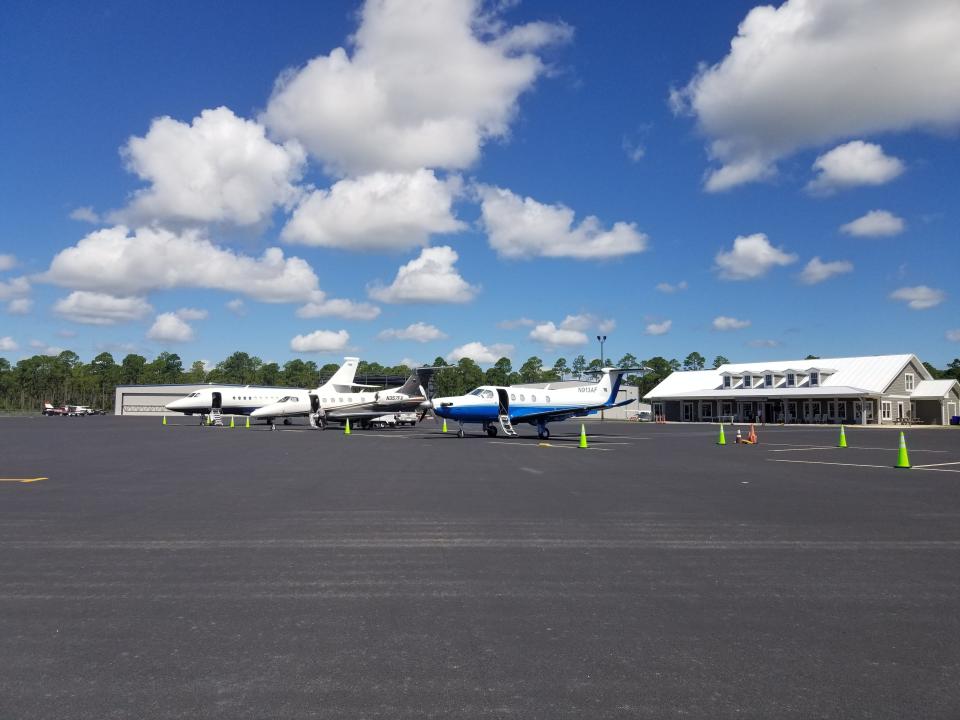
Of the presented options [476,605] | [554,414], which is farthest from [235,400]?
[476,605]

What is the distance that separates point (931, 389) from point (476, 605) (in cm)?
7587

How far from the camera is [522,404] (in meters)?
35.0

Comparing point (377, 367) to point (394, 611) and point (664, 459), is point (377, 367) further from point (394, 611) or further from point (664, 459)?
point (394, 611)

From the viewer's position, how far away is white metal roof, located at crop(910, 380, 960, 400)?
216 feet

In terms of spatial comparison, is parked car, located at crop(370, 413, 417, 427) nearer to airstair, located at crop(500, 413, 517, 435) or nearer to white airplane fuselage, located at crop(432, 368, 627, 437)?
white airplane fuselage, located at crop(432, 368, 627, 437)

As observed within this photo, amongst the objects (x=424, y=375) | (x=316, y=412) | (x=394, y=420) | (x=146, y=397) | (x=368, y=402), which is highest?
(x=424, y=375)

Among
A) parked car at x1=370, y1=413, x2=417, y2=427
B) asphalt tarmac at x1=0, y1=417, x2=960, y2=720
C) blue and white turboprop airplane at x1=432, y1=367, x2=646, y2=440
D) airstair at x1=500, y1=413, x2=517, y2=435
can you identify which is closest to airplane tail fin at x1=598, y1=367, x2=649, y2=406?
blue and white turboprop airplane at x1=432, y1=367, x2=646, y2=440

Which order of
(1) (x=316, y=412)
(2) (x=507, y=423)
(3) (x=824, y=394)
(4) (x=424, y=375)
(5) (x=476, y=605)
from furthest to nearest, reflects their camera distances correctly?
1. (3) (x=824, y=394)
2. (4) (x=424, y=375)
3. (1) (x=316, y=412)
4. (2) (x=507, y=423)
5. (5) (x=476, y=605)

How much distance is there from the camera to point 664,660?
456cm

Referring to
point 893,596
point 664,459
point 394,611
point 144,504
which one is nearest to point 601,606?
point 394,611

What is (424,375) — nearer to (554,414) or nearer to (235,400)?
(554,414)

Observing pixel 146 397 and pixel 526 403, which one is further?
pixel 146 397

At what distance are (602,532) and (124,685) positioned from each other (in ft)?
20.7

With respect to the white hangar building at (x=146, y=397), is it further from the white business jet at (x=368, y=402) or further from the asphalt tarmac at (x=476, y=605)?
the asphalt tarmac at (x=476, y=605)
